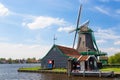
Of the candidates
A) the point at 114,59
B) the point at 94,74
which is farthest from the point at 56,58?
Result: the point at 114,59

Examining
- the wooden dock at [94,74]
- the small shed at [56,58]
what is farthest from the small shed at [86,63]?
the small shed at [56,58]

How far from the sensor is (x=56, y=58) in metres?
66.2

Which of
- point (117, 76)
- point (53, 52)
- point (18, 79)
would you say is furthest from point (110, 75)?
point (53, 52)

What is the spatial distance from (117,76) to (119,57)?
35069mm

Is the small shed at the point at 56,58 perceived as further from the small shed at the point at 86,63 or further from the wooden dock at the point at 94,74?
the wooden dock at the point at 94,74

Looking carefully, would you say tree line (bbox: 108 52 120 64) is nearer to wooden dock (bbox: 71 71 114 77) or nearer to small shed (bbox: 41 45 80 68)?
small shed (bbox: 41 45 80 68)

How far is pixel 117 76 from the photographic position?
45375mm

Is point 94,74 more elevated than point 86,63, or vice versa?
point 86,63

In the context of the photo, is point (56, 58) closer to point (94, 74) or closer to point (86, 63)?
point (86, 63)

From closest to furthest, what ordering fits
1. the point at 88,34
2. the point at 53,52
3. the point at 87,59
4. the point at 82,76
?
1. the point at 82,76
2. the point at 87,59
3. the point at 53,52
4. the point at 88,34

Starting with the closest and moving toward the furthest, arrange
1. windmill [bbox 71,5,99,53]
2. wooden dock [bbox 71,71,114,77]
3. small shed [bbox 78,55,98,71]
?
wooden dock [bbox 71,71,114,77] → small shed [bbox 78,55,98,71] → windmill [bbox 71,5,99,53]

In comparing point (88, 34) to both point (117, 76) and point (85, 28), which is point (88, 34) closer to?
point (85, 28)

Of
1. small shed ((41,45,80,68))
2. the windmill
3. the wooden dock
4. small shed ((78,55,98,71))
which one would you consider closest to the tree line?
the windmill

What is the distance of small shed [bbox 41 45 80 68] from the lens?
64.8 m
